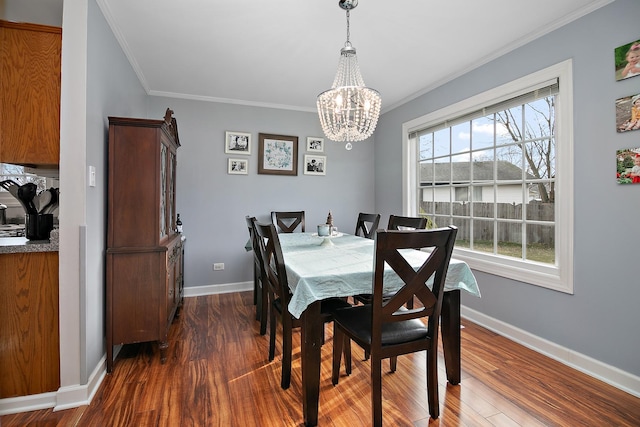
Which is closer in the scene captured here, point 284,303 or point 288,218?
point 284,303

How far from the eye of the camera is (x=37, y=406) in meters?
1.68

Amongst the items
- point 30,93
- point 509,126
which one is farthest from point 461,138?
point 30,93

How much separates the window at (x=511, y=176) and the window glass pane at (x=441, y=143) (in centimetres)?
1

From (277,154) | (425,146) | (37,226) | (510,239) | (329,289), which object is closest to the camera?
(329,289)

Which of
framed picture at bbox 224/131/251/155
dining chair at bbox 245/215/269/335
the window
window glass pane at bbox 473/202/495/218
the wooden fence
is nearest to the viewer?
the window

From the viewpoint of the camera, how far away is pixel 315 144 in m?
4.28

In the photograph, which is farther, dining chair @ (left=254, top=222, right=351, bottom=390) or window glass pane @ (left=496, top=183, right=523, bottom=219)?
window glass pane @ (left=496, top=183, right=523, bottom=219)

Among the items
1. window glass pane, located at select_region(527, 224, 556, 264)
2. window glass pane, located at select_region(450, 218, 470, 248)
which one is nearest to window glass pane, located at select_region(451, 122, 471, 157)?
window glass pane, located at select_region(450, 218, 470, 248)

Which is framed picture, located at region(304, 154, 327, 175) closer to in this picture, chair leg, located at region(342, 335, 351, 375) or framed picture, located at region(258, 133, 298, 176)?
framed picture, located at region(258, 133, 298, 176)

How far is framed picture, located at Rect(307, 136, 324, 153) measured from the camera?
13.9 ft

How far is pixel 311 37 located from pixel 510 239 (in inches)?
96.7

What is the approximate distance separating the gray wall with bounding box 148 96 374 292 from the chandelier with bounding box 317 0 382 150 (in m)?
1.89

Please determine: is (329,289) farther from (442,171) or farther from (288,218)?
(442,171)

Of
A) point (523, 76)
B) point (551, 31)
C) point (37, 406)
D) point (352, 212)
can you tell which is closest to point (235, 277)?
point (352, 212)
